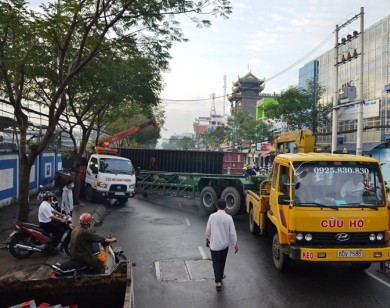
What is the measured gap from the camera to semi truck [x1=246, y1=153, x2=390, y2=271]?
6578mm

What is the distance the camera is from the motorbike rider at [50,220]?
8.64m

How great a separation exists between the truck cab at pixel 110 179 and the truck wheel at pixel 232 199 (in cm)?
506

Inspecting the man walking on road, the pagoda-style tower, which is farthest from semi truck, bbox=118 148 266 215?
the pagoda-style tower

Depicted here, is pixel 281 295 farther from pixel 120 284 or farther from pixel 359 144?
pixel 359 144

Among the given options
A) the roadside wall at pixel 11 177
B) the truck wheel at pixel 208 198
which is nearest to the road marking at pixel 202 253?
the truck wheel at pixel 208 198

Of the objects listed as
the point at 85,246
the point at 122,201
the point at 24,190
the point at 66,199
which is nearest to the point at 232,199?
the point at 66,199

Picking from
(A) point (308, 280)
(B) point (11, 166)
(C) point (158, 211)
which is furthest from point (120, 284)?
(B) point (11, 166)

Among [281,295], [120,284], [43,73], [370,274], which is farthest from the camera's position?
[43,73]

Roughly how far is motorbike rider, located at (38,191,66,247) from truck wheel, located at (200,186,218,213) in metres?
7.53

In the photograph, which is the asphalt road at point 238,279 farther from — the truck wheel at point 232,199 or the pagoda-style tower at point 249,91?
the pagoda-style tower at point 249,91

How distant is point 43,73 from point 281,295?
12.4 m

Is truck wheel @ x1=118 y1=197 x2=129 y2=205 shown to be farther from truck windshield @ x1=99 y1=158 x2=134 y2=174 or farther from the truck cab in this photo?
truck windshield @ x1=99 y1=158 x2=134 y2=174

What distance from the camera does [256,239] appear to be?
35.7ft

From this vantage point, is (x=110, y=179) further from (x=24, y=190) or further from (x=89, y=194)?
(x=24, y=190)
